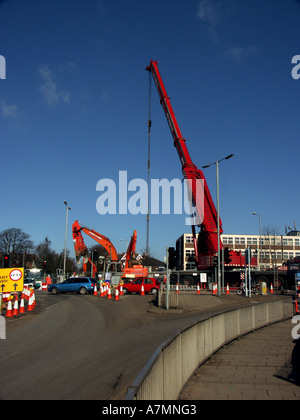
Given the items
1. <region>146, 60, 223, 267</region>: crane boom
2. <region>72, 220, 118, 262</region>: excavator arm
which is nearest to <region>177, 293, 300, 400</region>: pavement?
<region>146, 60, 223, 267</region>: crane boom

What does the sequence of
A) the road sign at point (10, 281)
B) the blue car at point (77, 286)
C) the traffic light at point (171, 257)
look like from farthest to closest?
the blue car at point (77, 286), the traffic light at point (171, 257), the road sign at point (10, 281)

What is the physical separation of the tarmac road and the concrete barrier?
942 mm

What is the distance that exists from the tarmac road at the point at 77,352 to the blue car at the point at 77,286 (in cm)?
1347

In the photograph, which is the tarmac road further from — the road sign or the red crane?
the red crane

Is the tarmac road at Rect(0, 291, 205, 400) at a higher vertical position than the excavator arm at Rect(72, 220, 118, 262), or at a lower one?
lower

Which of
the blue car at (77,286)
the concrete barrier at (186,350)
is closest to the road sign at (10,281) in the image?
the concrete barrier at (186,350)

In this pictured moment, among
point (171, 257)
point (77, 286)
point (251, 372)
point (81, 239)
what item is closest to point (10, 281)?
point (171, 257)

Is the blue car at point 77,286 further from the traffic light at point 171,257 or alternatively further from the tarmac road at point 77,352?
the traffic light at point 171,257

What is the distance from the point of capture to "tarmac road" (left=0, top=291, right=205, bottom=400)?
6535 mm

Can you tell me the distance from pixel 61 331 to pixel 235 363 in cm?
648

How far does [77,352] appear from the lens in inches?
385

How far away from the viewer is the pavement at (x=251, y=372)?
6617mm

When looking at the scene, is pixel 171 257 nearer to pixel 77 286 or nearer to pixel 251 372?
pixel 251 372
